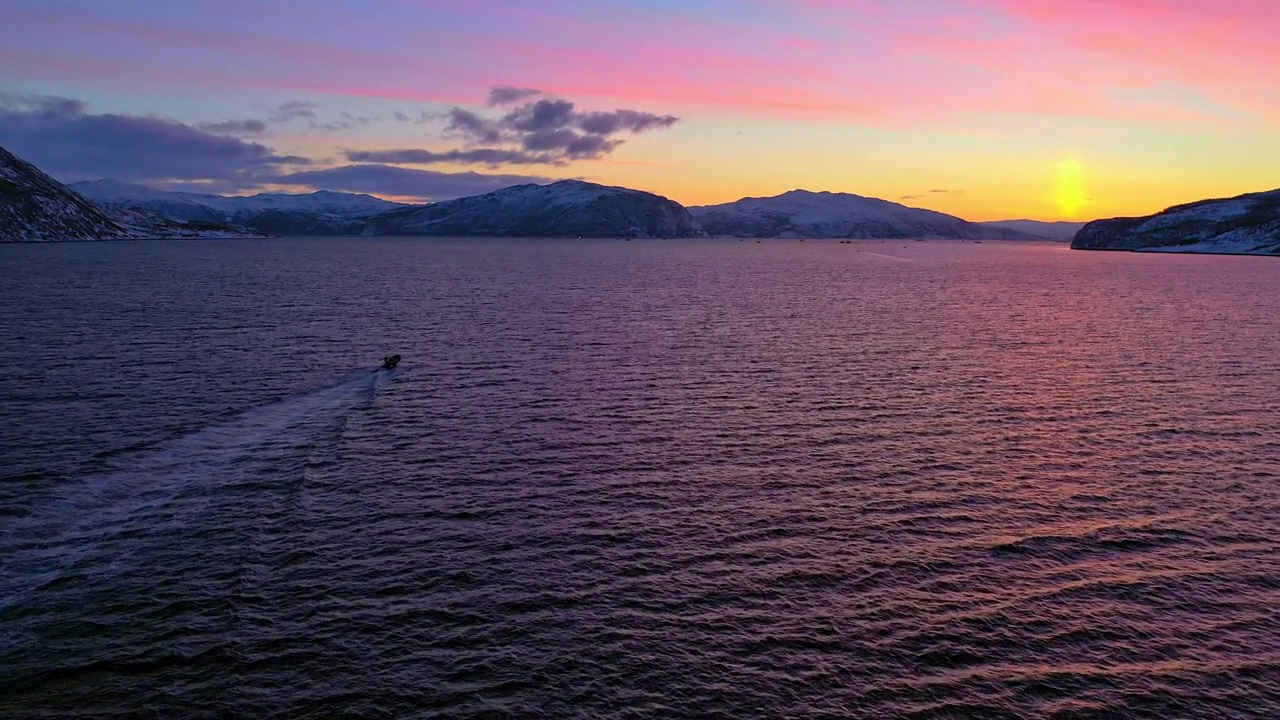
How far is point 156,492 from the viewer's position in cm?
3994

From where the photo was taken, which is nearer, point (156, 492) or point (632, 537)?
point (632, 537)

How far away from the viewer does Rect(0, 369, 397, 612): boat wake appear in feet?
105

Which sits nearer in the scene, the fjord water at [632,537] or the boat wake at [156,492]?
the fjord water at [632,537]

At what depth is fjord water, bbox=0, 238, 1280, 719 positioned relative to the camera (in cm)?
2502

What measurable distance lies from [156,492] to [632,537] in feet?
82.7

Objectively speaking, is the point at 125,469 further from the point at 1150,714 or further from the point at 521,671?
the point at 1150,714

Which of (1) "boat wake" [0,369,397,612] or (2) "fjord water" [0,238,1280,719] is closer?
(2) "fjord water" [0,238,1280,719]

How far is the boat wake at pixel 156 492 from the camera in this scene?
31.9 m

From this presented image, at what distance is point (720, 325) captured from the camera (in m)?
109

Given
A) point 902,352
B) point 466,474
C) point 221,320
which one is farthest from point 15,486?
point 902,352

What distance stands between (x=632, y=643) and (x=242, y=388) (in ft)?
162

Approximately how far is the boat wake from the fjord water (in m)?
0.22

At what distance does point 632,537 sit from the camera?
35.7 m

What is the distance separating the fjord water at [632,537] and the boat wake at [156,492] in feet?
0.73
